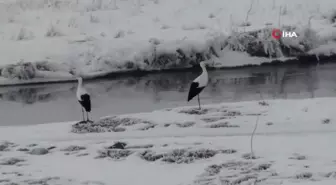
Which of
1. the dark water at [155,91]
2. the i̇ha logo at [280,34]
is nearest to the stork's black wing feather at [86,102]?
the dark water at [155,91]

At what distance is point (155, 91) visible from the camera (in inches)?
609

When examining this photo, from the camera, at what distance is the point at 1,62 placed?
1916cm

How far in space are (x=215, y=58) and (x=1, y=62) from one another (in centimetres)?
741

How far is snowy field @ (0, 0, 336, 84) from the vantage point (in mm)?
18516

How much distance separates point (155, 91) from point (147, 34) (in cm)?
546

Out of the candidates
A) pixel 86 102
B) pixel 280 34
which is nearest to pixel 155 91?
pixel 86 102

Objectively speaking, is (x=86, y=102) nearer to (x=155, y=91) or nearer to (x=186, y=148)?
(x=186, y=148)

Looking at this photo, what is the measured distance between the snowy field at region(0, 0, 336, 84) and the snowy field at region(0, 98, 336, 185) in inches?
294

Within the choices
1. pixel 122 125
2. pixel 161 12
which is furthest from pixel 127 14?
pixel 122 125

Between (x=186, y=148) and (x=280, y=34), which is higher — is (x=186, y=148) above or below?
below

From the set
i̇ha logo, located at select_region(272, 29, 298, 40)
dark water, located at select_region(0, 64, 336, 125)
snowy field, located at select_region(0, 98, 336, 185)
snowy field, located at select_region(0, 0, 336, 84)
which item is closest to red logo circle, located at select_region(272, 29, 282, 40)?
i̇ha logo, located at select_region(272, 29, 298, 40)

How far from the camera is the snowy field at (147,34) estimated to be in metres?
18.5

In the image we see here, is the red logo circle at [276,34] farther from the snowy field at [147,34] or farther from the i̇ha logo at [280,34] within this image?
the snowy field at [147,34]

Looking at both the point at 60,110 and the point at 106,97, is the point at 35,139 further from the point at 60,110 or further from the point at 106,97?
the point at 106,97
